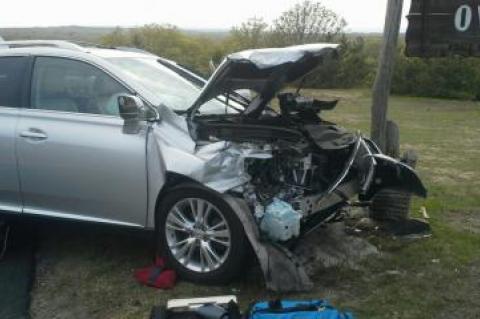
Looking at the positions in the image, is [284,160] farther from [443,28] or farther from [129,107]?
[443,28]

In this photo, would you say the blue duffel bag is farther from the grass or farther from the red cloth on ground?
the red cloth on ground

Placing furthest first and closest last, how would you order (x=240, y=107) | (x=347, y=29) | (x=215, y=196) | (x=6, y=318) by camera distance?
1. (x=347, y=29)
2. (x=240, y=107)
3. (x=215, y=196)
4. (x=6, y=318)

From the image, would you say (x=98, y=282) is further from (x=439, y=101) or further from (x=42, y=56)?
(x=439, y=101)

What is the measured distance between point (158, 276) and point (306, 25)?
85.8ft

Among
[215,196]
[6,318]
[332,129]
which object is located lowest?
[6,318]

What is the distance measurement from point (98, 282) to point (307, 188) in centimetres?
179

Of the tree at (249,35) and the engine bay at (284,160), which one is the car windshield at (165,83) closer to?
the engine bay at (284,160)

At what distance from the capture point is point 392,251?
5.59 m

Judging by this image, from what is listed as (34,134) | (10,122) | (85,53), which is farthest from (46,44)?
(34,134)

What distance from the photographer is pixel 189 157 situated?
480 cm

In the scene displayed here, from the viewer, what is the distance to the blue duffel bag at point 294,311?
3758 millimetres

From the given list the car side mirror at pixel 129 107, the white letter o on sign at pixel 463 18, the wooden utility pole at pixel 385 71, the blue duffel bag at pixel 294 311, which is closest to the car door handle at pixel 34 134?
the car side mirror at pixel 129 107

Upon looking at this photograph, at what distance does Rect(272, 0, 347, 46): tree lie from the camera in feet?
96.3

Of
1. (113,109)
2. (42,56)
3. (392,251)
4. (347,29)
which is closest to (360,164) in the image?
(392,251)
